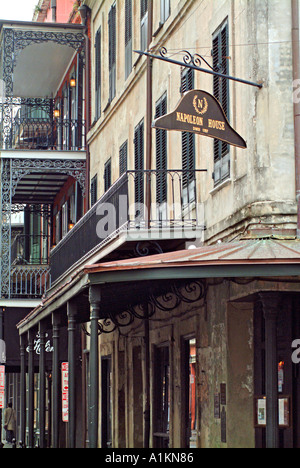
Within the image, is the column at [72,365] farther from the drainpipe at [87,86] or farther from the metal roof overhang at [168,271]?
the drainpipe at [87,86]

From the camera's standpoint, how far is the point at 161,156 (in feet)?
61.6

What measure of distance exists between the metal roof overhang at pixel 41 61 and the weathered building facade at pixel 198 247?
4.10 m

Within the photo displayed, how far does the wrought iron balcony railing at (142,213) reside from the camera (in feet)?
52.3

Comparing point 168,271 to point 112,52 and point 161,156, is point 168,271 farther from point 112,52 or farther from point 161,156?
point 112,52

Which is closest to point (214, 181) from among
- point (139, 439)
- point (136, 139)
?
point (136, 139)

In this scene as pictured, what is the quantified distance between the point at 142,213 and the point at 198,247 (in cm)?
422

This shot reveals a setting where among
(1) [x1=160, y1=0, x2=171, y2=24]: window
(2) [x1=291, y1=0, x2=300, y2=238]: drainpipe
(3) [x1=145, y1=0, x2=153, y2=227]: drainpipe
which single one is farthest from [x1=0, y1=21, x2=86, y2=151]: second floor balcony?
(2) [x1=291, y1=0, x2=300, y2=238]: drainpipe

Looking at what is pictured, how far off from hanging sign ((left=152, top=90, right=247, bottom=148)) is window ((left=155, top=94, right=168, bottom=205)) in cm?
465

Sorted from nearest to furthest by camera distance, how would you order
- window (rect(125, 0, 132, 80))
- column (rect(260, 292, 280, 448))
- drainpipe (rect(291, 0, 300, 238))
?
column (rect(260, 292, 280, 448)) < drainpipe (rect(291, 0, 300, 238)) < window (rect(125, 0, 132, 80))

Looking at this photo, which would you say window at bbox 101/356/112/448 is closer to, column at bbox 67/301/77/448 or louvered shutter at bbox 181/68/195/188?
column at bbox 67/301/77/448

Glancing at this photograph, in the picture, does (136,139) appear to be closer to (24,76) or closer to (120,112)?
(120,112)

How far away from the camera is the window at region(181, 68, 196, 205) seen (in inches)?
660

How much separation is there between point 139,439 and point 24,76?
12908mm

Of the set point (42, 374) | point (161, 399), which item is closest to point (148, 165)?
point (161, 399)
